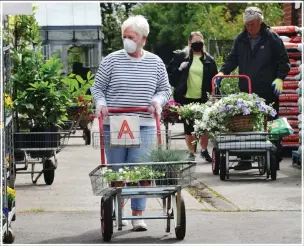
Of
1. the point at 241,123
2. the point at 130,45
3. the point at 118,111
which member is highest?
the point at 130,45

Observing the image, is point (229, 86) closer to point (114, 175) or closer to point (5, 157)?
point (114, 175)

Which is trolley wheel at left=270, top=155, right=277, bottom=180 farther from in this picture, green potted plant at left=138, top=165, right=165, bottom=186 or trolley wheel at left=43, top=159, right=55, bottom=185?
green potted plant at left=138, top=165, right=165, bottom=186

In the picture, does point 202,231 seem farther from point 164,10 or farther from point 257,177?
point 164,10

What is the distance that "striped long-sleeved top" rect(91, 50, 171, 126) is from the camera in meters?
8.69

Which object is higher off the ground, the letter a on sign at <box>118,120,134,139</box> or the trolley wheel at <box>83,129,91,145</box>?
the letter a on sign at <box>118,120,134,139</box>

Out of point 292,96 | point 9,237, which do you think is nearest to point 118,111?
point 9,237

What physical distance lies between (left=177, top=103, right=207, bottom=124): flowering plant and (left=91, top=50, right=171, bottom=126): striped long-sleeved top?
4235 mm

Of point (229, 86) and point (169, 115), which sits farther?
point (169, 115)

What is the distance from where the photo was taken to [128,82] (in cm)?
870

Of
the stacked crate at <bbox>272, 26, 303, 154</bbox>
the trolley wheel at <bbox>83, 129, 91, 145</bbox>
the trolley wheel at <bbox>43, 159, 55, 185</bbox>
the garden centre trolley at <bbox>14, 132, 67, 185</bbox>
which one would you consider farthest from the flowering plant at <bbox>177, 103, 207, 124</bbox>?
the trolley wheel at <bbox>83, 129, 91, 145</bbox>

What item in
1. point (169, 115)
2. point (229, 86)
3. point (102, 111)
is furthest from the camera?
point (169, 115)

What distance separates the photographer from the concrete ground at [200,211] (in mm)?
8234

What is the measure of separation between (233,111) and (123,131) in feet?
12.8

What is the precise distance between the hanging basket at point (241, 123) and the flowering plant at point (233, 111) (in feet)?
0.15
